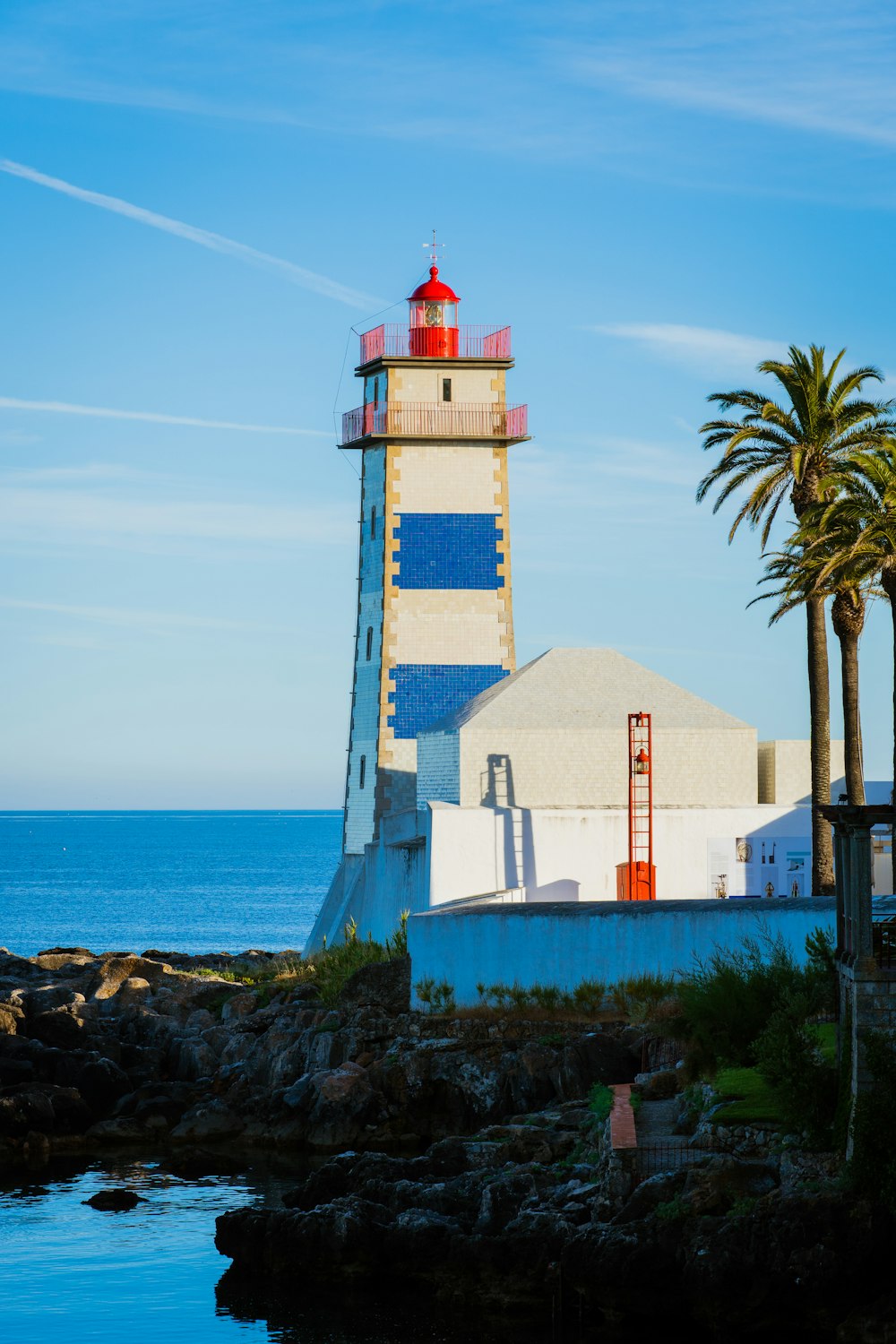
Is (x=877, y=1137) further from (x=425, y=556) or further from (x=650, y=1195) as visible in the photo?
(x=425, y=556)

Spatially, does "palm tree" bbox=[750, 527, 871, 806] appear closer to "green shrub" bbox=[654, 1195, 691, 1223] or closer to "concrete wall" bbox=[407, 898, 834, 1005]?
"concrete wall" bbox=[407, 898, 834, 1005]

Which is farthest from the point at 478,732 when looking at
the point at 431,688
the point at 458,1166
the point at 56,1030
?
the point at 458,1166

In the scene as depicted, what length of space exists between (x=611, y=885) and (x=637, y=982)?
7159mm

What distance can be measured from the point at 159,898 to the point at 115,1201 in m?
86.5

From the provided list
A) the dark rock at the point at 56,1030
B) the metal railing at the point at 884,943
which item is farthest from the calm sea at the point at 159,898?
the metal railing at the point at 884,943

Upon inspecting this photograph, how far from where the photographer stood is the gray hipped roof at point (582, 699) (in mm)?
37438

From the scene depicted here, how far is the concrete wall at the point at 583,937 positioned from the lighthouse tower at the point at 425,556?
10.7 meters

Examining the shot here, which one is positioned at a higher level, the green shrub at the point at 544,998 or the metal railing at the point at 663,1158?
the green shrub at the point at 544,998

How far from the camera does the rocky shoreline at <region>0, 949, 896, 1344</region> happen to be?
1931 cm

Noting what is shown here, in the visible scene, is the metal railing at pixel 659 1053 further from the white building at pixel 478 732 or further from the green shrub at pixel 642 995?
the white building at pixel 478 732

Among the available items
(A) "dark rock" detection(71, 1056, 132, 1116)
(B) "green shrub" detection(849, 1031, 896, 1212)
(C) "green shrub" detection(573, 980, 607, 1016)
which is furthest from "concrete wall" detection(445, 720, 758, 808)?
(B) "green shrub" detection(849, 1031, 896, 1212)

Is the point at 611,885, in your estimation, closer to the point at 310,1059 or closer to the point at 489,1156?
the point at 310,1059

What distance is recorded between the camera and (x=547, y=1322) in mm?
19922

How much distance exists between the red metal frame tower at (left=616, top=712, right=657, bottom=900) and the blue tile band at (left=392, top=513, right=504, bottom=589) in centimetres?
587
